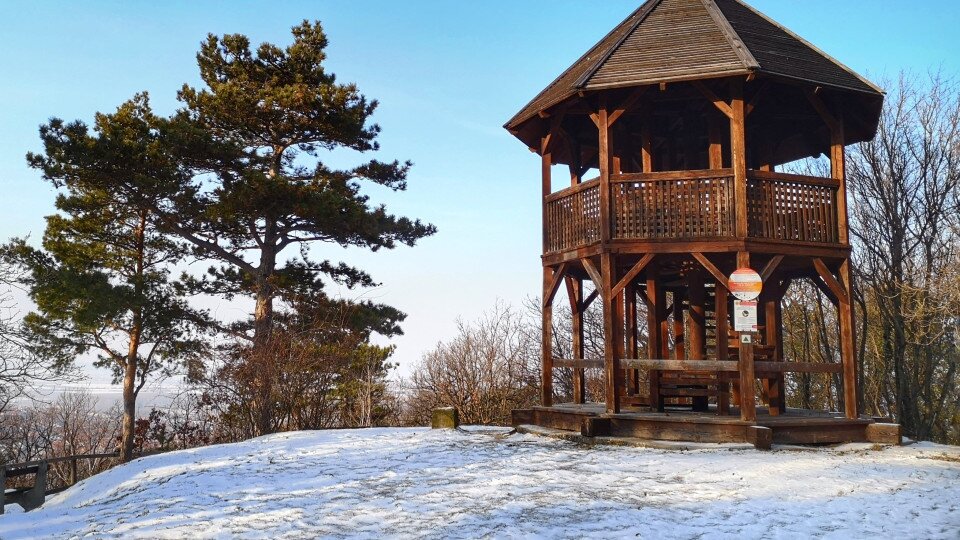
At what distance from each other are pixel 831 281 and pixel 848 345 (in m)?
1.05

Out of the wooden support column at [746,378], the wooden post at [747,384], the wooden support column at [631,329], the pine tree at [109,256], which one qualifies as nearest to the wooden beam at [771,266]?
the wooden support column at [746,378]

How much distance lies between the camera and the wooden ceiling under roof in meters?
11.2

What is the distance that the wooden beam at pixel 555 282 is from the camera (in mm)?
12781

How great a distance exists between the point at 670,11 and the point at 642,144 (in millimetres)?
2718

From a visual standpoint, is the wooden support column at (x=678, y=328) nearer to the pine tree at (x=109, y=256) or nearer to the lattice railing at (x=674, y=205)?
the lattice railing at (x=674, y=205)

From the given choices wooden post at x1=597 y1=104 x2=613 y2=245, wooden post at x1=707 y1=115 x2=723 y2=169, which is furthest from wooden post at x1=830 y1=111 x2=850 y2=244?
wooden post at x1=597 y1=104 x2=613 y2=245

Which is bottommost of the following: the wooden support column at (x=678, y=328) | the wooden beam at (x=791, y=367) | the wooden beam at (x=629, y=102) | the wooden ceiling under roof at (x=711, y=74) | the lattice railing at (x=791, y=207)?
the wooden beam at (x=791, y=367)

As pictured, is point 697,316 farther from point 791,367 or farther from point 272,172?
point 272,172

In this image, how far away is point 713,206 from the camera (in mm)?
11164

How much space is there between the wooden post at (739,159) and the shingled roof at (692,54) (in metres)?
0.48

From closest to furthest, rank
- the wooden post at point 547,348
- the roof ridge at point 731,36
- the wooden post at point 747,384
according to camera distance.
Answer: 1. the wooden post at point 747,384
2. the roof ridge at point 731,36
3. the wooden post at point 547,348

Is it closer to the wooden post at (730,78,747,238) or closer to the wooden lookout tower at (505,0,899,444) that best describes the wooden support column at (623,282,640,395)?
the wooden lookout tower at (505,0,899,444)

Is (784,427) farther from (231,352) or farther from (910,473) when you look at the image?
(231,352)

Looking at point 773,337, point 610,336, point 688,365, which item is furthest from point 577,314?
point 773,337
